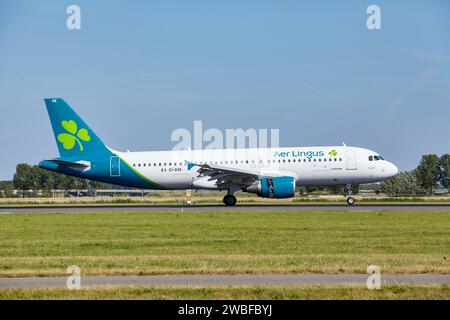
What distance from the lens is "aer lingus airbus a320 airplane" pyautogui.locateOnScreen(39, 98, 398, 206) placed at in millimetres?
51719

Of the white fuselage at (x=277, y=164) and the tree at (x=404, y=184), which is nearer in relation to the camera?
the white fuselage at (x=277, y=164)

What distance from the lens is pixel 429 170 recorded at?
464ft

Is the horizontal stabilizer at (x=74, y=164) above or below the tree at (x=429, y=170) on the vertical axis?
below

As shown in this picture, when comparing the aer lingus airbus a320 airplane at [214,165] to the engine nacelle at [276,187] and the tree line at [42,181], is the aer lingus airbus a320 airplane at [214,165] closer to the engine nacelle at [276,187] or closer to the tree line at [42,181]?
the engine nacelle at [276,187]

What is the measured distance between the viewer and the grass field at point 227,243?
19312 mm

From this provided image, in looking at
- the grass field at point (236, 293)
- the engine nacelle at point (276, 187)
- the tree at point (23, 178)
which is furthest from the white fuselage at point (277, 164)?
the tree at point (23, 178)

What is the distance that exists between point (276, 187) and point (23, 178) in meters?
121

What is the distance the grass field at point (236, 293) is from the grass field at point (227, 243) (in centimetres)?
285

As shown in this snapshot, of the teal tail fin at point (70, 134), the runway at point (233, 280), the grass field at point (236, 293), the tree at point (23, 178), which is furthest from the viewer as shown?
the tree at point (23, 178)

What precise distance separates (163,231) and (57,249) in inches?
277

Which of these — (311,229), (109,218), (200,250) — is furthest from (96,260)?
(109,218)

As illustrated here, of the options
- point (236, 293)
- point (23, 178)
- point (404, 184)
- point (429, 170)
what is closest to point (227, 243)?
point (236, 293)

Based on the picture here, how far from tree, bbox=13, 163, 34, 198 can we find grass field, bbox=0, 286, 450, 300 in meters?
147

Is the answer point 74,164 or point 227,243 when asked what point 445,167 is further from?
point 227,243
